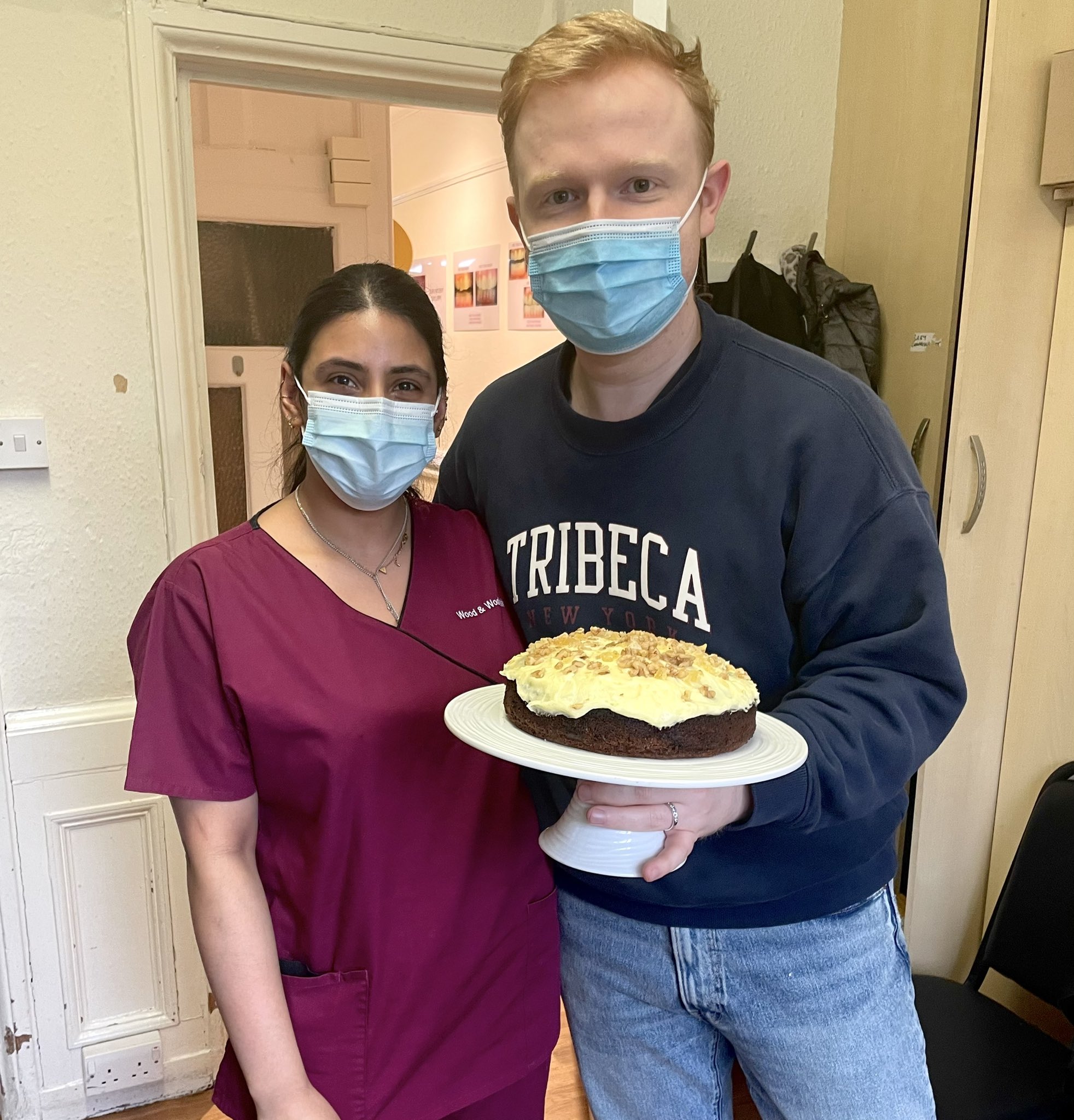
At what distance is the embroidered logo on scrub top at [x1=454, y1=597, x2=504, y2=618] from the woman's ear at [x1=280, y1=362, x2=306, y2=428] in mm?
341

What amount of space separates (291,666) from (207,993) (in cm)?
154

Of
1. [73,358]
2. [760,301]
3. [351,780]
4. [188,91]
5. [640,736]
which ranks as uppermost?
[188,91]

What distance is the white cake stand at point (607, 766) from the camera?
82cm

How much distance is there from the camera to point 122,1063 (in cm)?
218

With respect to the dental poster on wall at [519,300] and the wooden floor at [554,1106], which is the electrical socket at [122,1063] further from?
the dental poster on wall at [519,300]

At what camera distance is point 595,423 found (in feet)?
3.88

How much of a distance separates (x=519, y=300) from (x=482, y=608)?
3.31m

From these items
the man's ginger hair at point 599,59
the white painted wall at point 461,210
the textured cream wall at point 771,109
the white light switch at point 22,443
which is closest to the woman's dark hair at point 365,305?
the man's ginger hair at point 599,59

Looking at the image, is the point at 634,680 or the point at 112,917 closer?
the point at 634,680

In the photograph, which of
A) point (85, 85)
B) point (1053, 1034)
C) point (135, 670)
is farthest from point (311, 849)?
point (1053, 1034)

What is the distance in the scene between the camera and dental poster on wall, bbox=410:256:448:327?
206 inches

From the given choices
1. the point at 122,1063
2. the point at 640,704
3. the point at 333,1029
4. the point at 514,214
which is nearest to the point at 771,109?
the point at 514,214

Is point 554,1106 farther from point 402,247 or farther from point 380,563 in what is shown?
point 402,247

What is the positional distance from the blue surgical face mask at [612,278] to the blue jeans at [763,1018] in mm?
752
